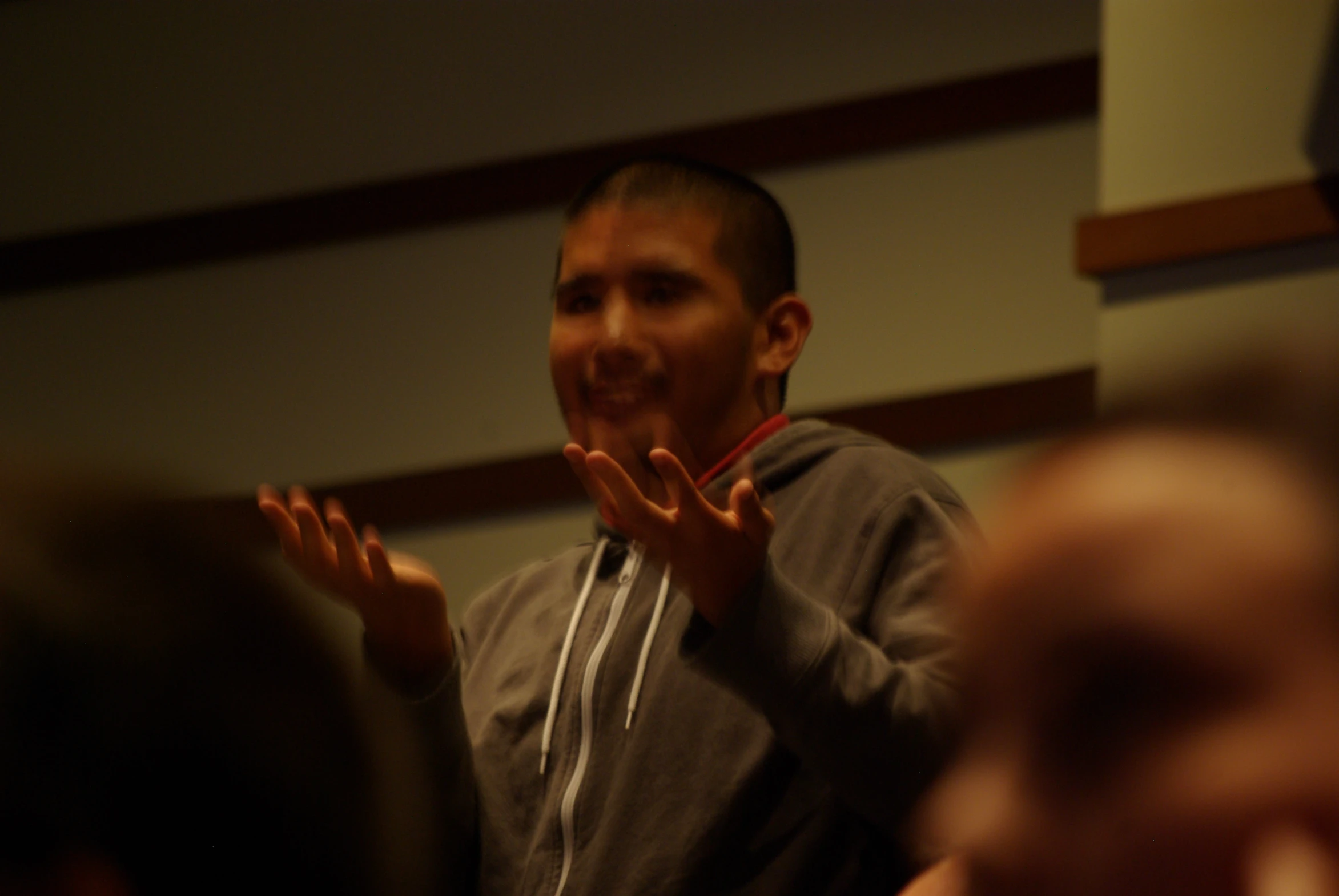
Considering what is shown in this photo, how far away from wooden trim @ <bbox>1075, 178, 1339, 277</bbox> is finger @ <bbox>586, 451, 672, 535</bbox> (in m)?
1.03

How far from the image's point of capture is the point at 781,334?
177 centimetres

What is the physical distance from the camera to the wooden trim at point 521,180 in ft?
10.5

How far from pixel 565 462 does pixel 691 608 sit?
1.98m

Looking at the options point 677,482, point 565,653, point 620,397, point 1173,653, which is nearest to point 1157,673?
point 1173,653

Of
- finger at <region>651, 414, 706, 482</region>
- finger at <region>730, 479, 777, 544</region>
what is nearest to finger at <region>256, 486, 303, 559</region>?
finger at <region>730, 479, 777, 544</region>

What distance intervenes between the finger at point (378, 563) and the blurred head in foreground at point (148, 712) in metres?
0.58

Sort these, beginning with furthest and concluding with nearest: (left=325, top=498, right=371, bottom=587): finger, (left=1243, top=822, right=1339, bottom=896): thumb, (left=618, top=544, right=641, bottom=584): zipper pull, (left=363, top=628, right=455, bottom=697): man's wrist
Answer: (left=618, top=544, right=641, bottom=584): zipper pull < (left=363, top=628, right=455, bottom=697): man's wrist < (left=325, top=498, right=371, bottom=587): finger < (left=1243, top=822, right=1339, bottom=896): thumb

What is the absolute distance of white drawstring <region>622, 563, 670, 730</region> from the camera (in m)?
1.41

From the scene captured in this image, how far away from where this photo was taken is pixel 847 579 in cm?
140

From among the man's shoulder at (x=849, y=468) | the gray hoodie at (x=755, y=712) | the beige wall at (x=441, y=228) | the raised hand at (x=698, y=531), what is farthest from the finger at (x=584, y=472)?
the beige wall at (x=441, y=228)

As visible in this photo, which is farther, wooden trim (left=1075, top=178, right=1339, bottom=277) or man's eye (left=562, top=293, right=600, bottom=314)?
wooden trim (left=1075, top=178, right=1339, bottom=277)

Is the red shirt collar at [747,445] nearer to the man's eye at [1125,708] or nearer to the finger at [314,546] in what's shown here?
the finger at [314,546]

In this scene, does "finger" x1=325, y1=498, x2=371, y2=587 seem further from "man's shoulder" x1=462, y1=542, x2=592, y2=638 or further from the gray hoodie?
"man's shoulder" x1=462, y1=542, x2=592, y2=638

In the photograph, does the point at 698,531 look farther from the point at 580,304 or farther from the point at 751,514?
the point at 580,304
